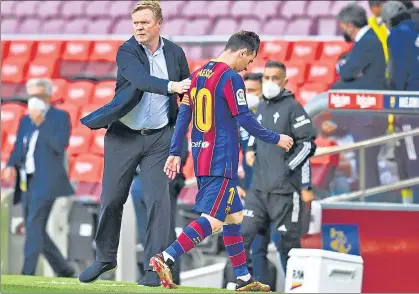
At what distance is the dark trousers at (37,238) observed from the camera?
11281 millimetres

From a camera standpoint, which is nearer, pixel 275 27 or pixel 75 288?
pixel 75 288

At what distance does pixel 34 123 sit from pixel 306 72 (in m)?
4.80

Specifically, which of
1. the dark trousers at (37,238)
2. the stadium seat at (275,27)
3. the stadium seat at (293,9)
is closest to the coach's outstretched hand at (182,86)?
the dark trousers at (37,238)

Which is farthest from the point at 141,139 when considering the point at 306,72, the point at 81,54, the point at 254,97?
the point at 81,54

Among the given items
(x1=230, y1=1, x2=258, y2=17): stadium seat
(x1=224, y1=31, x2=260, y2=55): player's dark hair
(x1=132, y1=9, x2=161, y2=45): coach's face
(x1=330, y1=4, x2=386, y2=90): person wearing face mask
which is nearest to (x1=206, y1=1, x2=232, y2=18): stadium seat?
(x1=230, y1=1, x2=258, y2=17): stadium seat

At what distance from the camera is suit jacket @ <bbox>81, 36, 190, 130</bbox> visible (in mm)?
7543

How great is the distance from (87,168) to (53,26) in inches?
194

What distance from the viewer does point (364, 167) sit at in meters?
10.1

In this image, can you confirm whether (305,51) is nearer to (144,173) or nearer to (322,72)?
(322,72)

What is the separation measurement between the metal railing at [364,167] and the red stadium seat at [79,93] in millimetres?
6443

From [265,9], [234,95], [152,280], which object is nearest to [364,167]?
[152,280]

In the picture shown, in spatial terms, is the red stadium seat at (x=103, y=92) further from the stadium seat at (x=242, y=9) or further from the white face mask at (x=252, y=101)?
the white face mask at (x=252, y=101)

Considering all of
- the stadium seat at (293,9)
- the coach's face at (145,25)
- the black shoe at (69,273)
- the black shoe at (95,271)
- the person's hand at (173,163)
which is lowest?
the black shoe at (69,273)

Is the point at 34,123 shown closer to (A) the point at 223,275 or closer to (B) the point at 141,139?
(A) the point at 223,275
